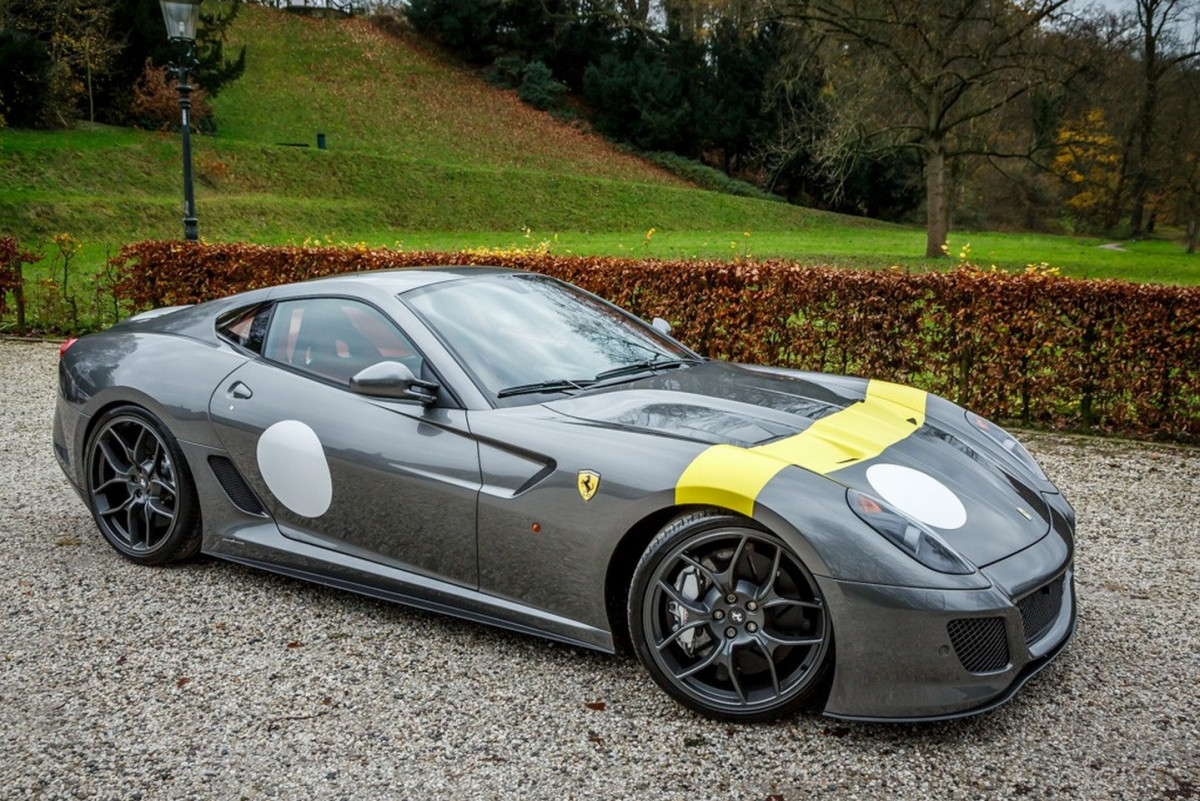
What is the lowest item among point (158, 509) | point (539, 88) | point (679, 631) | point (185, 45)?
point (158, 509)

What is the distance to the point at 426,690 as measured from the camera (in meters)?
3.45

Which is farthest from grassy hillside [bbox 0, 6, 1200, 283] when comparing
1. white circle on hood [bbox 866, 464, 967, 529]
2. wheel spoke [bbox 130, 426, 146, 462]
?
white circle on hood [bbox 866, 464, 967, 529]

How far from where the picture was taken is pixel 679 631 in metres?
3.13

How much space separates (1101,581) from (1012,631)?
2.02 meters

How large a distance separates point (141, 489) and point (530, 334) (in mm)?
1985

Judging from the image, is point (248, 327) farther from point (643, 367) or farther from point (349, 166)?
point (349, 166)

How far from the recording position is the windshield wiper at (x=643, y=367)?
4.03m

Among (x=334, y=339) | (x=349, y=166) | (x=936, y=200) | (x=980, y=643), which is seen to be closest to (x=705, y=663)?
(x=980, y=643)

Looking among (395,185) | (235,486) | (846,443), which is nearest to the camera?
(846,443)

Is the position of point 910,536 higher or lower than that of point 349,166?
lower

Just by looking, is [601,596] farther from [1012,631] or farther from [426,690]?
[1012,631]

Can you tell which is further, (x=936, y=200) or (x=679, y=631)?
(x=936, y=200)

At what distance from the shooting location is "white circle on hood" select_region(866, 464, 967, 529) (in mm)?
3078

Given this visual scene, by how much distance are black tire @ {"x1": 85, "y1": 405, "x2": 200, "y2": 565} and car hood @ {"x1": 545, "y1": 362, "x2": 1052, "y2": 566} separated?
74.6 inches
